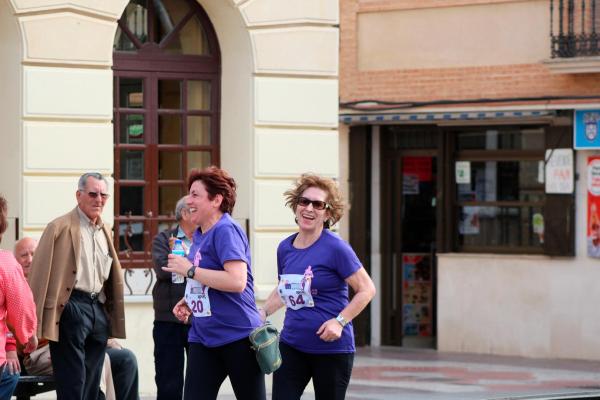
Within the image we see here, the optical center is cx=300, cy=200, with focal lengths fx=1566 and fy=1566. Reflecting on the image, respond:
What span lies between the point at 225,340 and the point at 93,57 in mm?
4921

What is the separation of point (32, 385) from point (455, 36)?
35.8 feet

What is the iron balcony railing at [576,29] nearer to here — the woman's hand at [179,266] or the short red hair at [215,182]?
the short red hair at [215,182]

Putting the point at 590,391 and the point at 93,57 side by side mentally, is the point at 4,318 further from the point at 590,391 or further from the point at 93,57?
the point at 590,391

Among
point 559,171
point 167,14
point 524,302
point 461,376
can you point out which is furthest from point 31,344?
point 559,171

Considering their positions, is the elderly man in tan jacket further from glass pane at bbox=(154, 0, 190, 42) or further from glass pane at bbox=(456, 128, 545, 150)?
glass pane at bbox=(456, 128, 545, 150)

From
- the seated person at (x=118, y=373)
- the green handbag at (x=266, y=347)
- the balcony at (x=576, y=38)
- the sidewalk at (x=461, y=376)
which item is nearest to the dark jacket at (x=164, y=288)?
the seated person at (x=118, y=373)

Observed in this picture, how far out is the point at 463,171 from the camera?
2117 centimetres

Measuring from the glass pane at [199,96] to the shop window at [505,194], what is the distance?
7.13 metres

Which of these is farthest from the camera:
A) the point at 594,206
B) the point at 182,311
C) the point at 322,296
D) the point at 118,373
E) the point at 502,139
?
the point at 502,139

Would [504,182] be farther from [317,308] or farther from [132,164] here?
[317,308]

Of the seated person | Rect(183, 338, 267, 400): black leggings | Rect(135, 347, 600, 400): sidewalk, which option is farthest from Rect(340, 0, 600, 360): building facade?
Rect(183, 338, 267, 400): black leggings

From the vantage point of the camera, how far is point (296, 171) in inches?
555

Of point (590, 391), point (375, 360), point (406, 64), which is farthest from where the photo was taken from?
point (406, 64)

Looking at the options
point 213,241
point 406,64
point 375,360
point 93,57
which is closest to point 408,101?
point 406,64
